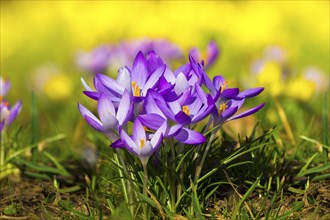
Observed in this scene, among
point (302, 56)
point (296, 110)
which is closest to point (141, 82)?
point (296, 110)

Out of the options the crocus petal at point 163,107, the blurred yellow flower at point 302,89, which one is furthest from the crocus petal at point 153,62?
the blurred yellow flower at point 302,89

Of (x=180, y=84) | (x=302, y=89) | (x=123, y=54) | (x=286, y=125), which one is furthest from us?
(x=123, y=54)

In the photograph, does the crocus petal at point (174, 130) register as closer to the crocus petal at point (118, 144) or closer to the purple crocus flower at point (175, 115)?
the purple crocus flower at point (175, 115)

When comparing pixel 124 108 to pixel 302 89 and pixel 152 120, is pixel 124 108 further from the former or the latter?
pixel 302 89

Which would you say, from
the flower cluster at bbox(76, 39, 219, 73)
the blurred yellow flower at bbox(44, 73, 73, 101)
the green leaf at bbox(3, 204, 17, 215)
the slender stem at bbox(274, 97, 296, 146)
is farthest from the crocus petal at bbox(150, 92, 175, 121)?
the blurred yellow flower at bbox(44, 73, 73, 101)

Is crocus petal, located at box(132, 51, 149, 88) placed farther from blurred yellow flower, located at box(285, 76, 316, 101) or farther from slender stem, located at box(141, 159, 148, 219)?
blurred yellow flower, located at box(285, 76, 316, 101)

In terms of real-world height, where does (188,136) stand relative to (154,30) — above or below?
above

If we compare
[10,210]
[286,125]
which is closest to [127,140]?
[10,210]
